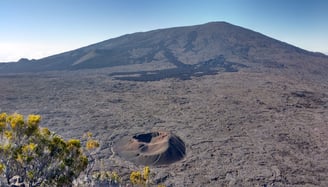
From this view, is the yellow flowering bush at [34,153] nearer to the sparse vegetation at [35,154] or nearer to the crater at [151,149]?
the sparse vegetation at [35,154]

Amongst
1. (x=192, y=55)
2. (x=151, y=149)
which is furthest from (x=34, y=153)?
(x=192, y=55)

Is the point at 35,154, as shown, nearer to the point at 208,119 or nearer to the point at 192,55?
the point at 208,119

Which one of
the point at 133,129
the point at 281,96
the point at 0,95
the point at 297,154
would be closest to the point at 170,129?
the point at 133,129

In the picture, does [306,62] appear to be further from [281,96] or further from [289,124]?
[289,124]

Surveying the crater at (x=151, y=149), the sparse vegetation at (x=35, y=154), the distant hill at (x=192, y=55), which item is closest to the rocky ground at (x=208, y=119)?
the crater at (x=151, y=149)

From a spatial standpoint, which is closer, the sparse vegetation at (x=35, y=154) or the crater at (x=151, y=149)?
the sparse vegetation at (x=35, y=154)

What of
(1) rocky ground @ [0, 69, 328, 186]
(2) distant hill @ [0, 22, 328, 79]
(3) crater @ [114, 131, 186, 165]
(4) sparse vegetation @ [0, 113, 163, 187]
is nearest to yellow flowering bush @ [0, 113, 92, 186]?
(4) sparse vegetation @ [0, 113, 163, 187]

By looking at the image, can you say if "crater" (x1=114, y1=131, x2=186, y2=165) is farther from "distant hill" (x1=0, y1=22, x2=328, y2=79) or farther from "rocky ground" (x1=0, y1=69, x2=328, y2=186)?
"distant hill" (x1=0, y1=22, x2=328, y2=79)

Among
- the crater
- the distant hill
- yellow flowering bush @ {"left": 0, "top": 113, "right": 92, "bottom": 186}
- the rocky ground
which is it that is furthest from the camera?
Result: the distant hill
